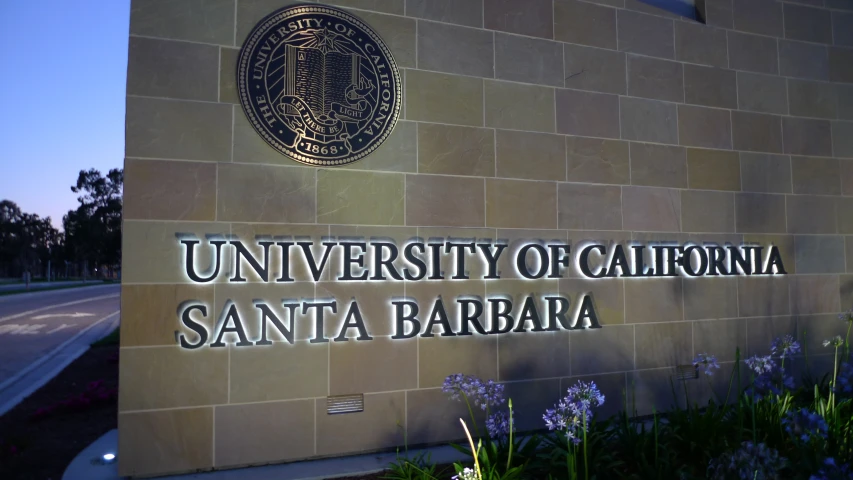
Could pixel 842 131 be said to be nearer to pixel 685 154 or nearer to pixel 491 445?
pixel 685 154

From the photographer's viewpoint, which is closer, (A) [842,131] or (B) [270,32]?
(B) [270,32]

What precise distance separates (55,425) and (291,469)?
3.25 metres

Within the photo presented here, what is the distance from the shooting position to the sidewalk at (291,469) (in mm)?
3910

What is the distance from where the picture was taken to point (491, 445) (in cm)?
340

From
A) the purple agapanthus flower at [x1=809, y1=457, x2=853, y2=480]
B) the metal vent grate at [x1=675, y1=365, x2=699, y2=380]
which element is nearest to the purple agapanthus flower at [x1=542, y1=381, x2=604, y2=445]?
the purple agapanthus flower at [x1=809, y1=457, x2=853, y2=480]

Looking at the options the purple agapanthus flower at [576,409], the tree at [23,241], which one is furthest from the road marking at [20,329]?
the tree at [23,241]

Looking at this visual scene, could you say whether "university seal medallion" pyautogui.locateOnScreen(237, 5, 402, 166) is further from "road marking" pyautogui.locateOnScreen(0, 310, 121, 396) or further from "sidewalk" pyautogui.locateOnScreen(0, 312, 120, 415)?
"road marking" pyautogui.locateOnScreen(0, 310, 121, 396)

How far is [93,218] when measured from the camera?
6112 cm

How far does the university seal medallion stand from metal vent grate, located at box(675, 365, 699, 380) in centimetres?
351

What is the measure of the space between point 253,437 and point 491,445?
179 centimetres

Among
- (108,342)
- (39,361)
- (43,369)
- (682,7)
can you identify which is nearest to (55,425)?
(43,369)

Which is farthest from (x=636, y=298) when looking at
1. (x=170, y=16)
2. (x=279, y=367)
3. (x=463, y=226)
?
(x=170, y=16)

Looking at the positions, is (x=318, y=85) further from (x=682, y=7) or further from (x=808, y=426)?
(x=682, y=7)

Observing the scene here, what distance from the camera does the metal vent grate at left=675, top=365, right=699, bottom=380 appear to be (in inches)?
213
